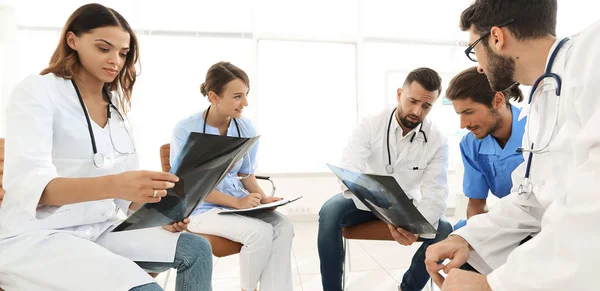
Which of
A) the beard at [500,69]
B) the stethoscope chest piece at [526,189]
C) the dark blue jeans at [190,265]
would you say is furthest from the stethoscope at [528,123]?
the dark blue jeans at [190,265]

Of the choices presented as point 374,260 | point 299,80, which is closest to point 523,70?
point 374,260

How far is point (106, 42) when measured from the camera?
1.06m

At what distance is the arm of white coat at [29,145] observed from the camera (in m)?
0.81

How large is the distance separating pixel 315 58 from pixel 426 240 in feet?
8.25

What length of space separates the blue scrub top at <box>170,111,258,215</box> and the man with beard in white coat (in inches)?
42.3

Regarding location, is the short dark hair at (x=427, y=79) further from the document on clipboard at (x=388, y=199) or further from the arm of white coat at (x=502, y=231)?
the arm of white coat at (x=502, y=231)

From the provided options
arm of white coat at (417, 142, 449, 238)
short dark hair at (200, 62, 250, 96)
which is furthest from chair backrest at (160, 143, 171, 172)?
arm of white coat at (417, 142, 449, 238)

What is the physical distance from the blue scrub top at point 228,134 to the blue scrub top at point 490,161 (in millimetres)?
1013

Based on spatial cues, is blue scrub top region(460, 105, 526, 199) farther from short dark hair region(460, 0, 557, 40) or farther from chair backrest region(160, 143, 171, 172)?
chair backrest region(160, 143, 171, 172)

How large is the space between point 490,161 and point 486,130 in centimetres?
16

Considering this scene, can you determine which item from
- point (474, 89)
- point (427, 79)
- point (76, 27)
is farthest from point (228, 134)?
point (474, 89)

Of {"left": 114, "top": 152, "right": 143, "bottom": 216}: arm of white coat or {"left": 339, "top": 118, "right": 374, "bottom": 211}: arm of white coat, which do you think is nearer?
{"left": 114, "top": 152, "right": 143, "bottom": 216}: arm of white coat

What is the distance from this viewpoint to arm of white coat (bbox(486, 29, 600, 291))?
539mm

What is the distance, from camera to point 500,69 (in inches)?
38.4
